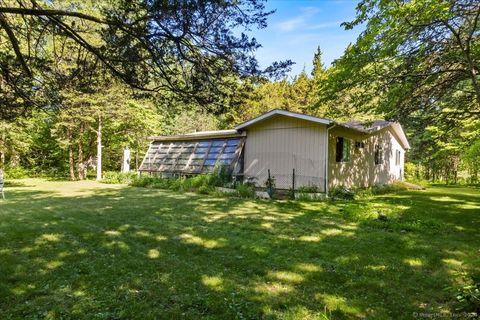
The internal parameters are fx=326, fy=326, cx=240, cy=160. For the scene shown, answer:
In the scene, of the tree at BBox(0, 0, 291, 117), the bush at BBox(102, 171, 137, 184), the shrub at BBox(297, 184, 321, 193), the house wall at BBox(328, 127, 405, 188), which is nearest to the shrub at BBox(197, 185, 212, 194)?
the shrub at BBox(297, 184, 321, 193)

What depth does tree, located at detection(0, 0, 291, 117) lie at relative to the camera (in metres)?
3.90

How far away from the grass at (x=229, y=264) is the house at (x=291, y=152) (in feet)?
15.7

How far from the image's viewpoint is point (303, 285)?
157 inches

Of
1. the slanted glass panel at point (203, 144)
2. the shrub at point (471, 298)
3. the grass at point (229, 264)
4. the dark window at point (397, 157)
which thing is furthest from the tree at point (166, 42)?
the dark window at point (397, 157)

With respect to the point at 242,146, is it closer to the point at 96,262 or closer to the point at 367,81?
the point at 367,81

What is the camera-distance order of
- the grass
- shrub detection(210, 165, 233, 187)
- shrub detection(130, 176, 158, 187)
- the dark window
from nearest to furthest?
the grass, shrub detection(210, 165, 233, 187), shrub detection(130, 176, 158, 187), the dark window

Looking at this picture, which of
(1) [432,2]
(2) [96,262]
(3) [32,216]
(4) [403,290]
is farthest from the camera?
(3) [32,216]

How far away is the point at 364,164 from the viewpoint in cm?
1639

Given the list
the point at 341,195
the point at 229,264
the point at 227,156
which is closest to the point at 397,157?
the point at 341,195

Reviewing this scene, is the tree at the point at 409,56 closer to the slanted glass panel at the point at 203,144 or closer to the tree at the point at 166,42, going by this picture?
the tree at the point at 166,42

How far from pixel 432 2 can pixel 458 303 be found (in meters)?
5.14

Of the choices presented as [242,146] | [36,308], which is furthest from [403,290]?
[242,146]

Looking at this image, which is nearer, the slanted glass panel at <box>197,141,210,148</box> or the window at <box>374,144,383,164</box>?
the slanted glass panel at <box>197,141,210,148</box>

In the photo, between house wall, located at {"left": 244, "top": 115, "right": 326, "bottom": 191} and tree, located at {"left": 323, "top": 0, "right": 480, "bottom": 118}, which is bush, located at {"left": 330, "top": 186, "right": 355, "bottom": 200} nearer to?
house wall, located at {"left": 244, "top": 115, "right": 326, "bottom": 191}
